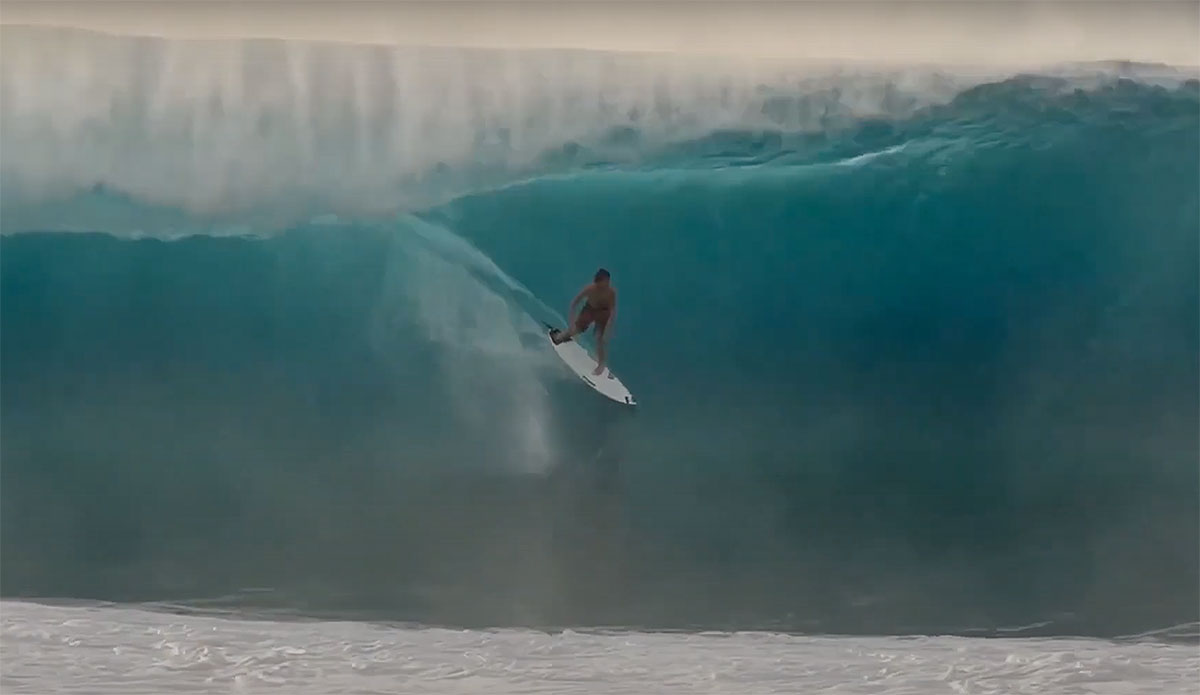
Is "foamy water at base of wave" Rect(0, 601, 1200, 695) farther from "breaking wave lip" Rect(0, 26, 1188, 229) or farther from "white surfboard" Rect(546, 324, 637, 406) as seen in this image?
"breaking wave lip" Rect(0, 26, 1188, 229)

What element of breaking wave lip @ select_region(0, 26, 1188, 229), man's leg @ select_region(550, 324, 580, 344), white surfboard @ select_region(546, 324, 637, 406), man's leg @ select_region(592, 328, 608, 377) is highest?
breaking wave lip @ select_region(0, 26, 1188, 229)

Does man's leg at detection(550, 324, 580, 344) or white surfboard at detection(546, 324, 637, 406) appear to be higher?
man's leg at detection(550, 324, 580, 344)

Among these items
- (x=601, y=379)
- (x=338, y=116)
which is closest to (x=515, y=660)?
(x=601, y=379)

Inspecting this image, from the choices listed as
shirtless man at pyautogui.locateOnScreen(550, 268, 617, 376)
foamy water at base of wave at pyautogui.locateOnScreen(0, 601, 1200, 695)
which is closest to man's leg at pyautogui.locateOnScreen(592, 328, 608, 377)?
shirtless man at pyautogui.locateOnScreen(550, 268, 617, 376)

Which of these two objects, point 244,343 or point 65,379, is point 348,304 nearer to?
point 244,343

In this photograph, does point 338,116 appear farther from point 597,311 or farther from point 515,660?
point 515,660
